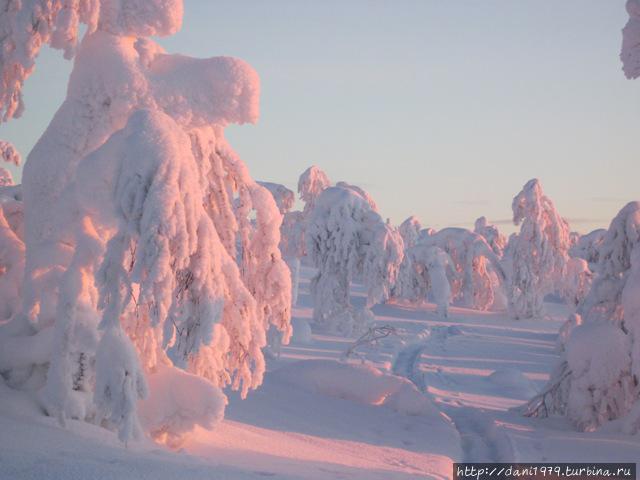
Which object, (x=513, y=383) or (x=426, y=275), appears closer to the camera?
(x=513, y=383)

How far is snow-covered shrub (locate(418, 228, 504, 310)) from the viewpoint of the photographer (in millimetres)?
34844

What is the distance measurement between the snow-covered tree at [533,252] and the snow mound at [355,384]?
24583 millimetres

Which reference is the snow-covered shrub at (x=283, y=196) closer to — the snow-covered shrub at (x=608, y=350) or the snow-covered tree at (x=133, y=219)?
the snow-covered shrub at (x=608, y=350)

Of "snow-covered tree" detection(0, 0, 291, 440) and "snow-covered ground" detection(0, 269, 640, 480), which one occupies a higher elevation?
"snow-covered tree" detection(0, 0, 291, 440)

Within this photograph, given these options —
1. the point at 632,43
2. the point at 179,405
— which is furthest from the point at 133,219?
the point at 632,43

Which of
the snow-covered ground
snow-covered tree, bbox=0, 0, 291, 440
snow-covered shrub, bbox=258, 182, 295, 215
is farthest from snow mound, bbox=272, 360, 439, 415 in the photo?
snow-covered shrub, bbox=258, 182, 295, 215

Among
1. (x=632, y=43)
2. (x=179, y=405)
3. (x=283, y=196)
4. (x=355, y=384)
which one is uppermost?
(x=632, y=43)

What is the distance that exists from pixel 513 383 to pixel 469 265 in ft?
65.7

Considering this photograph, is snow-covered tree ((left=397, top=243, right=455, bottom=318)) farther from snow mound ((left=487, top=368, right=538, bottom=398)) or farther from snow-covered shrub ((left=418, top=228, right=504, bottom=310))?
snow mound ((left=487, top=368, right=538, bottom=398))

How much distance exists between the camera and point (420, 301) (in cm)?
3512

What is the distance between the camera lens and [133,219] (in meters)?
4.95

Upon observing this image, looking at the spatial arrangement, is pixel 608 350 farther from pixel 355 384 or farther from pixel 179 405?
pixel 179 405

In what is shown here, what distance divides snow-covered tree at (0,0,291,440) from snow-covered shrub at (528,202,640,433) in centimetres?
648

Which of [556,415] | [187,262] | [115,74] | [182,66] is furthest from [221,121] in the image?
[556,415]
